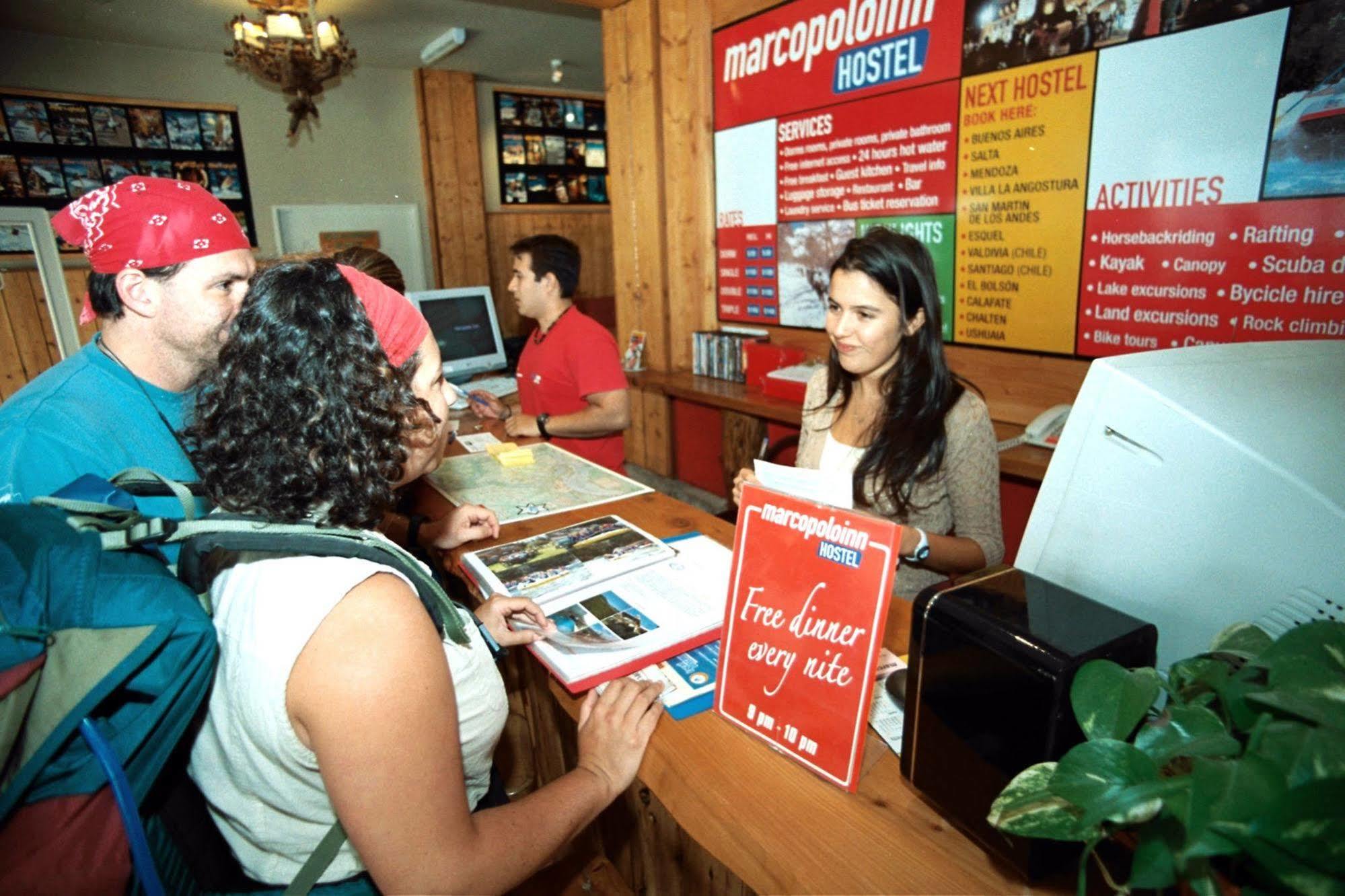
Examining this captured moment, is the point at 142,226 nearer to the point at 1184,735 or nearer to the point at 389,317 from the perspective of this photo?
the point at 389,317

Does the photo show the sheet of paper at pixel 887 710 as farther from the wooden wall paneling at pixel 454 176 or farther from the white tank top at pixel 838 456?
the wooden wall paneling at pixel 454 176

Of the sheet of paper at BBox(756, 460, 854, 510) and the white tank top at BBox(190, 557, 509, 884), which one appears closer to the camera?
the white tank top at BBox(190, 557, 509, 884)

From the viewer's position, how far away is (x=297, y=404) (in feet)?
2.94

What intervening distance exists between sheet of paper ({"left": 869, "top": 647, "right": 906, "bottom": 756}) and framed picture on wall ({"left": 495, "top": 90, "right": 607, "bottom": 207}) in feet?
24.7

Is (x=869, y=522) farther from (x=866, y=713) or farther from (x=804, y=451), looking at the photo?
(x=804, y=451)

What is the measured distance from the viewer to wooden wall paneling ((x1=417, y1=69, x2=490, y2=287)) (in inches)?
279

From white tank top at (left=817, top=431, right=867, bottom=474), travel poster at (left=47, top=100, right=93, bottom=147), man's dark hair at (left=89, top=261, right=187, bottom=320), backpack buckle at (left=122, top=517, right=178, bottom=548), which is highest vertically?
travel poster at (left=47, top=100, right=93, bottom=147)

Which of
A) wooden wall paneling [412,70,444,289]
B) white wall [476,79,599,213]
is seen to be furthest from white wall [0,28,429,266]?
white wall [476,79,599,213]

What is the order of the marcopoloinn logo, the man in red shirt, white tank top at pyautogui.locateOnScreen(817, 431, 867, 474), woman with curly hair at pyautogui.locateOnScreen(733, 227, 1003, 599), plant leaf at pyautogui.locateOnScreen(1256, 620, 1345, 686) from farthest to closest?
the marcopoloinn logo, the man in red shirt, white tank top at pyautogui.locateOnScreen(817, 431, 867, 474), woman with curly hair at pyautogui.locateOnScreen(733, 227, 1003, 599), plant leaf at pyautogui.locateOnScreen(1256, 620, 1345, 686)

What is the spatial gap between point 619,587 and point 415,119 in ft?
23.5

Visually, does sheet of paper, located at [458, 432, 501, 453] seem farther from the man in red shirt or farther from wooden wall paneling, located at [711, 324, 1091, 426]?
wooden wall paneling, located at [711, 324, 1091, 426]

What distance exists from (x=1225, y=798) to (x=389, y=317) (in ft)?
3.27

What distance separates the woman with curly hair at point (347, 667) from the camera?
76 centimetres

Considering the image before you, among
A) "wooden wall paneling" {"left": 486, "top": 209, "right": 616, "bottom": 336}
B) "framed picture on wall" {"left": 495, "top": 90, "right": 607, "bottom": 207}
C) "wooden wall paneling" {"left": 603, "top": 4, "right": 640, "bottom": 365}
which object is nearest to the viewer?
"wooden wall paneling" {"left": 603, "top": 4, "right": 640, "bottom": 365}
